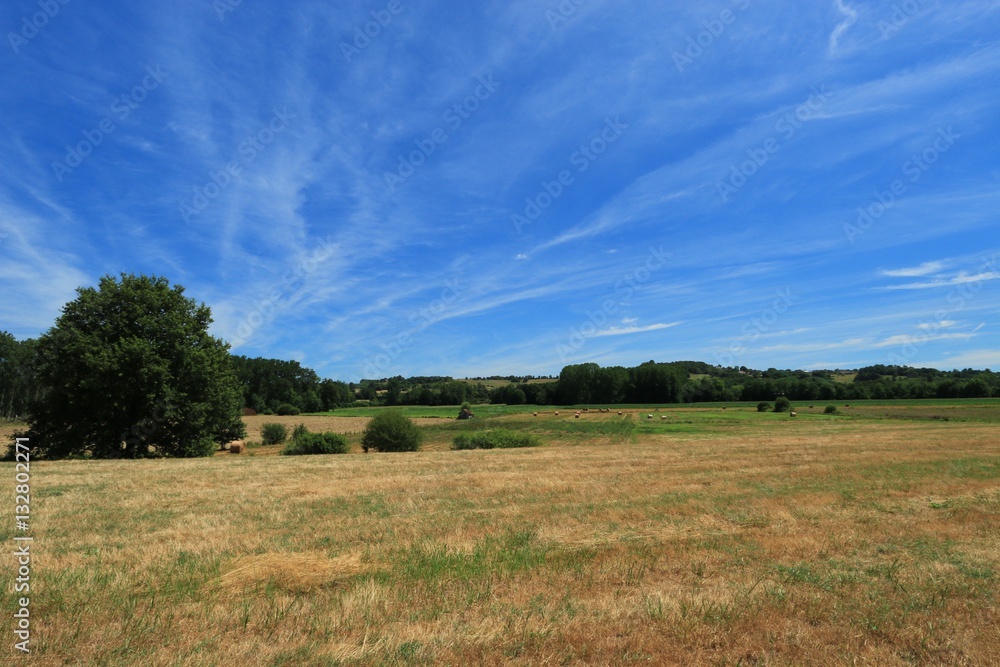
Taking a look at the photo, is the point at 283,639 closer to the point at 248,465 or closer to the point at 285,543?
the point at 285,543

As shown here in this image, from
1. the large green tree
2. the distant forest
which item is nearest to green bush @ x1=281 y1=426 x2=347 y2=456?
the large green tree

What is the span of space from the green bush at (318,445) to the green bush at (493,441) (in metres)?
7.84

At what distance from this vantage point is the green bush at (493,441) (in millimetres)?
37531

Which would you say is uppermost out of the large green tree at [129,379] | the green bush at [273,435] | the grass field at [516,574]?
the large green tree at [129,379]

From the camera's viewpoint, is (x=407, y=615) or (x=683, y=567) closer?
(x=407, y=615)

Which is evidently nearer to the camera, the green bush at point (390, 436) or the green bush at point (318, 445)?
the green bush at point (318, 445)

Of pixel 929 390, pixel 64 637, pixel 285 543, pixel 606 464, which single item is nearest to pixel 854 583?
pixel 285 543

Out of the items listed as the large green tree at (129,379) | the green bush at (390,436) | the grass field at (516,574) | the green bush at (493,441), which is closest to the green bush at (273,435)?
the green bush at (390,436)

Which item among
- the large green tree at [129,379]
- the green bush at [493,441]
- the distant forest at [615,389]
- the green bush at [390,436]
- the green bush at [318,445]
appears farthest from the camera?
the distant forest at [615,389]

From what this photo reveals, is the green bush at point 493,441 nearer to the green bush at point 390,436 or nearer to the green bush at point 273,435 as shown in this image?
the green bush at point 390,436

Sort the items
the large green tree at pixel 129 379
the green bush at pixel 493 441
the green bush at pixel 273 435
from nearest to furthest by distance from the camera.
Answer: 1. the large green tree at pixel 129 379
2. the green bush at pixel 493 441
3. the green bush at pixel 273 435

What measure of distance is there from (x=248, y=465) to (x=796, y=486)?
1931 centimetres

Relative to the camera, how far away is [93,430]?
1128 inches

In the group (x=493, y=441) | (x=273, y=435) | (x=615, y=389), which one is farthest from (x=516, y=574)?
(x=615, y=389)
